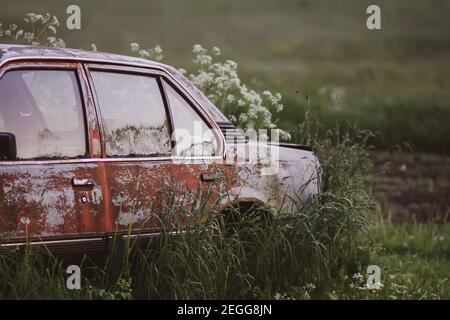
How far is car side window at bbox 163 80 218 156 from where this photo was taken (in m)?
6.54

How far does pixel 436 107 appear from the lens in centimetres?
1855

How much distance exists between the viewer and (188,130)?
21.6ft

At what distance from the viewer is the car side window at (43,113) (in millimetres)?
5691

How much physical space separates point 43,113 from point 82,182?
51cm

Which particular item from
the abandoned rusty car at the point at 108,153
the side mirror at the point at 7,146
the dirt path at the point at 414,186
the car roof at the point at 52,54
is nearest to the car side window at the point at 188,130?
the abandoned rusty car at the point at 108,153

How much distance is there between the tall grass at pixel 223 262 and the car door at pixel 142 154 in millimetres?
170

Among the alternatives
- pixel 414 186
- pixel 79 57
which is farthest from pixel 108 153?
pixel 414 186

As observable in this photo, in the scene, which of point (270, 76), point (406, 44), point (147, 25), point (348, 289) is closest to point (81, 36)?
point (147, 25)

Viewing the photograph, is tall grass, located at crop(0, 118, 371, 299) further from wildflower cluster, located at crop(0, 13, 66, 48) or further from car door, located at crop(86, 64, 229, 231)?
wildflower cluster, located at crop(0, 13, 66, 48)

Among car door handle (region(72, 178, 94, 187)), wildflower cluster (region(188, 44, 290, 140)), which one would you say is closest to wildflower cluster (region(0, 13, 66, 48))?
wildflower cluster (region(188, 44, 290, 140))

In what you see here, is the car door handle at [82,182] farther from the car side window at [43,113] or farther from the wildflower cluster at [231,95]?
the wildflower cluster at [231,95]

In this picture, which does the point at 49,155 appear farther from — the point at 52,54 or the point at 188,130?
the point at 188,130

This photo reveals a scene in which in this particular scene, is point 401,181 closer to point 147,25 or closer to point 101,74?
point 101,74
